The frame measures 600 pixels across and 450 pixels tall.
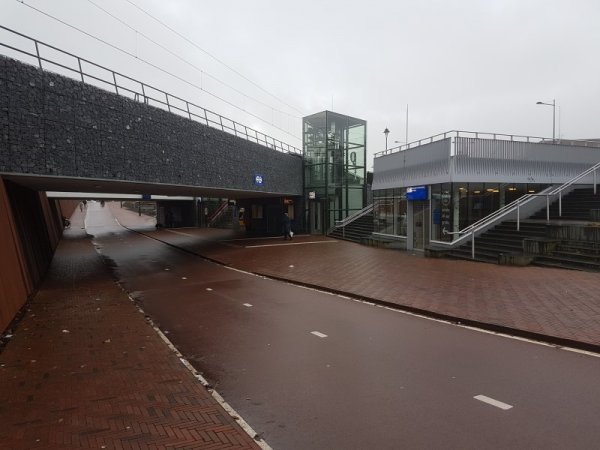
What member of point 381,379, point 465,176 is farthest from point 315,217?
point 381,379

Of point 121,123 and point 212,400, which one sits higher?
point 121,123

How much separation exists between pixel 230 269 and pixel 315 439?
1183 cm

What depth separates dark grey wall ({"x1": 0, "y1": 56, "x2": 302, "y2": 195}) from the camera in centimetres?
978

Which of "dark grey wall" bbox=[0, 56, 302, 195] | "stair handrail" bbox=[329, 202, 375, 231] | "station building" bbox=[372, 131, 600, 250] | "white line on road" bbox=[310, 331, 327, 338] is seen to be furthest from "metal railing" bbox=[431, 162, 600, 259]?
"dark grey wall" bbox=[0, 56, 302, 195]

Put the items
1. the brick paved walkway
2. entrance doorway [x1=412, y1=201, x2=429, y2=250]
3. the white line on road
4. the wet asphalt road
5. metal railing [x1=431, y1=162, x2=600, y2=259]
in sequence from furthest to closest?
entrance doorway [x1=412, y1=201, x2=429, y2=250] → metal railing [x1=431, y1=162, x2=600, y2=259] → the white line on road → the wet asphalt road → the brick paved walkway

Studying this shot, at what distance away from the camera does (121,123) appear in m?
13.0

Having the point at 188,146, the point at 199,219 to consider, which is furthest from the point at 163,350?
the point at 199,219

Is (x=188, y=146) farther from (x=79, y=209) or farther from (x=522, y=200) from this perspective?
(x=79, y=209)

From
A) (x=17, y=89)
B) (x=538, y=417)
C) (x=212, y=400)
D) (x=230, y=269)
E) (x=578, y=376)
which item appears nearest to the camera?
(x=538, y=417)

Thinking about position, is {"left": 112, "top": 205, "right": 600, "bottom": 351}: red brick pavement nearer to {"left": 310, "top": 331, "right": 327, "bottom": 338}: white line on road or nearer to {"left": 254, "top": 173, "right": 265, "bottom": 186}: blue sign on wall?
{"left": 310, "top": 331, "right": 327, "bottom": 338}: white line on road

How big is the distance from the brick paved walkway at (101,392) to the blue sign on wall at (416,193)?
1428 centimetres

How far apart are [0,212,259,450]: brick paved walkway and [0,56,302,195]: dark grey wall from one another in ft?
14.9

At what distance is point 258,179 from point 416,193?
9037 mm

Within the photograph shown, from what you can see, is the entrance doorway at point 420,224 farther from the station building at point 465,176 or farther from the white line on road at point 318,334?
the white line on road at point 318,334
